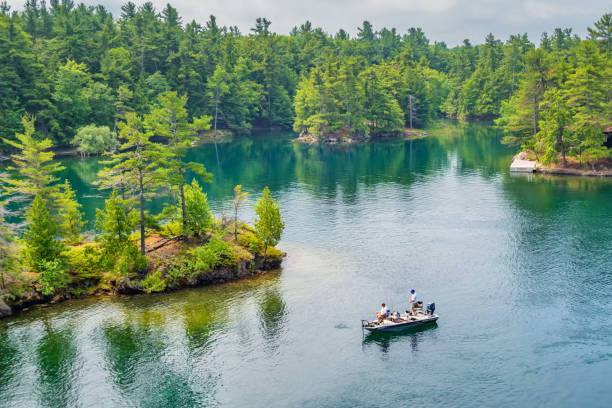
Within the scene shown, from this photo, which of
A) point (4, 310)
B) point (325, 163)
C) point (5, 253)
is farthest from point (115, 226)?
point (325, 163)

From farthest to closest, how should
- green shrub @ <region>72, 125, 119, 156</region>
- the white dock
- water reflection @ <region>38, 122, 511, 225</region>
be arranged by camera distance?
1. green shrub @ <region>72, 125, 119, 156</region>
2. the white dock
3. water reflection @ <region>38, 122, 511, 225</region>

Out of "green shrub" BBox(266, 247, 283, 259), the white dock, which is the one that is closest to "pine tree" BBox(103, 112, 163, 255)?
"green shrub" BBox(266, 247, 283, 259)

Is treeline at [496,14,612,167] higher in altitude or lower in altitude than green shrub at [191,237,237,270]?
higher

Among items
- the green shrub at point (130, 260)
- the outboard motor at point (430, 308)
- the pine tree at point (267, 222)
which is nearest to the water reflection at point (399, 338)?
the outboard motor at point (430, 308)

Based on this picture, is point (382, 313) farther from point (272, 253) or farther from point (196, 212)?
point (196, 212)

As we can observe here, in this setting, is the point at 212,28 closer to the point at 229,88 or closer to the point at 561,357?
the point at 229,88

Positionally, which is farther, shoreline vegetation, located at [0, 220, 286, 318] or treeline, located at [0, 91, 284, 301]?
treeline, located at [0, 91, 284, 301]

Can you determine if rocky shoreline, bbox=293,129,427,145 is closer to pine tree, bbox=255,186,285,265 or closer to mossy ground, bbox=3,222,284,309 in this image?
pine tree, bbox=255,186,285,265
